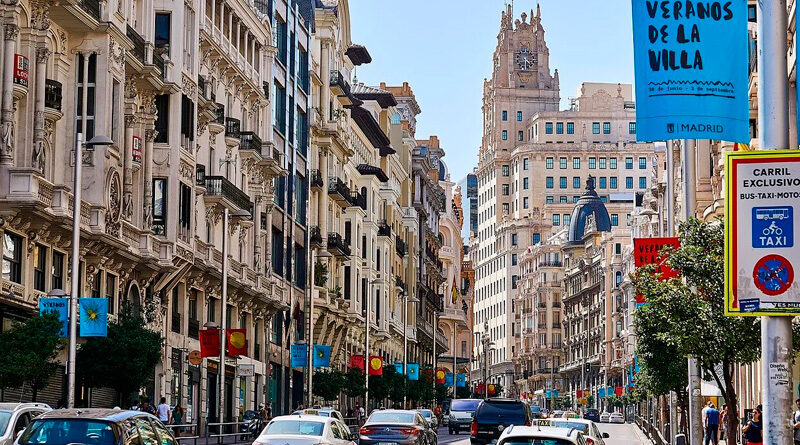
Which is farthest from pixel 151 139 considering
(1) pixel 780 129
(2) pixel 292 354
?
(1) pixel 780 129

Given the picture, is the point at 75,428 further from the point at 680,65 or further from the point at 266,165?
the point at 266,165

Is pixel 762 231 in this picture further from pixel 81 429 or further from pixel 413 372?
pixel 413 372

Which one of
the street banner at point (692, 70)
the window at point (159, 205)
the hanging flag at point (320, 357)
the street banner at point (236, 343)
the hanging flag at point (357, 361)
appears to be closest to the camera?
the street banner at point (692, 70)

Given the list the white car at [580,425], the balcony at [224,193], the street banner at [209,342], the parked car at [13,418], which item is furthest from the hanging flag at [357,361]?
the parked car at [13,418]

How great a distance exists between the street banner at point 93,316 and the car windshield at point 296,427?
798 cm

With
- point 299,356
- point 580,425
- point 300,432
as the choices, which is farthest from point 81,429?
point 299,356

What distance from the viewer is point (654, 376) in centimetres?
4834

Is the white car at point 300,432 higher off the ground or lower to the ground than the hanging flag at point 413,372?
lower

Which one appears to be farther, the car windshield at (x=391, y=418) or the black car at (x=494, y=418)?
the black car at (x=494, y=418)

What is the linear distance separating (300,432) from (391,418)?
11430 mm

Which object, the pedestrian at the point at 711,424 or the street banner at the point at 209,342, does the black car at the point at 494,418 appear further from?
the street banner at the point at 209,342

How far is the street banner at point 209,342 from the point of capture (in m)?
48.6

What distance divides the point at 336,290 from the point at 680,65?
64915mm

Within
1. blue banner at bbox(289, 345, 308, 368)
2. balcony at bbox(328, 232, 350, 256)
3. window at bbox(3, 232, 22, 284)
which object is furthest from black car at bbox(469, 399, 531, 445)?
balcony at bbox(328, 232, 350, 256)
